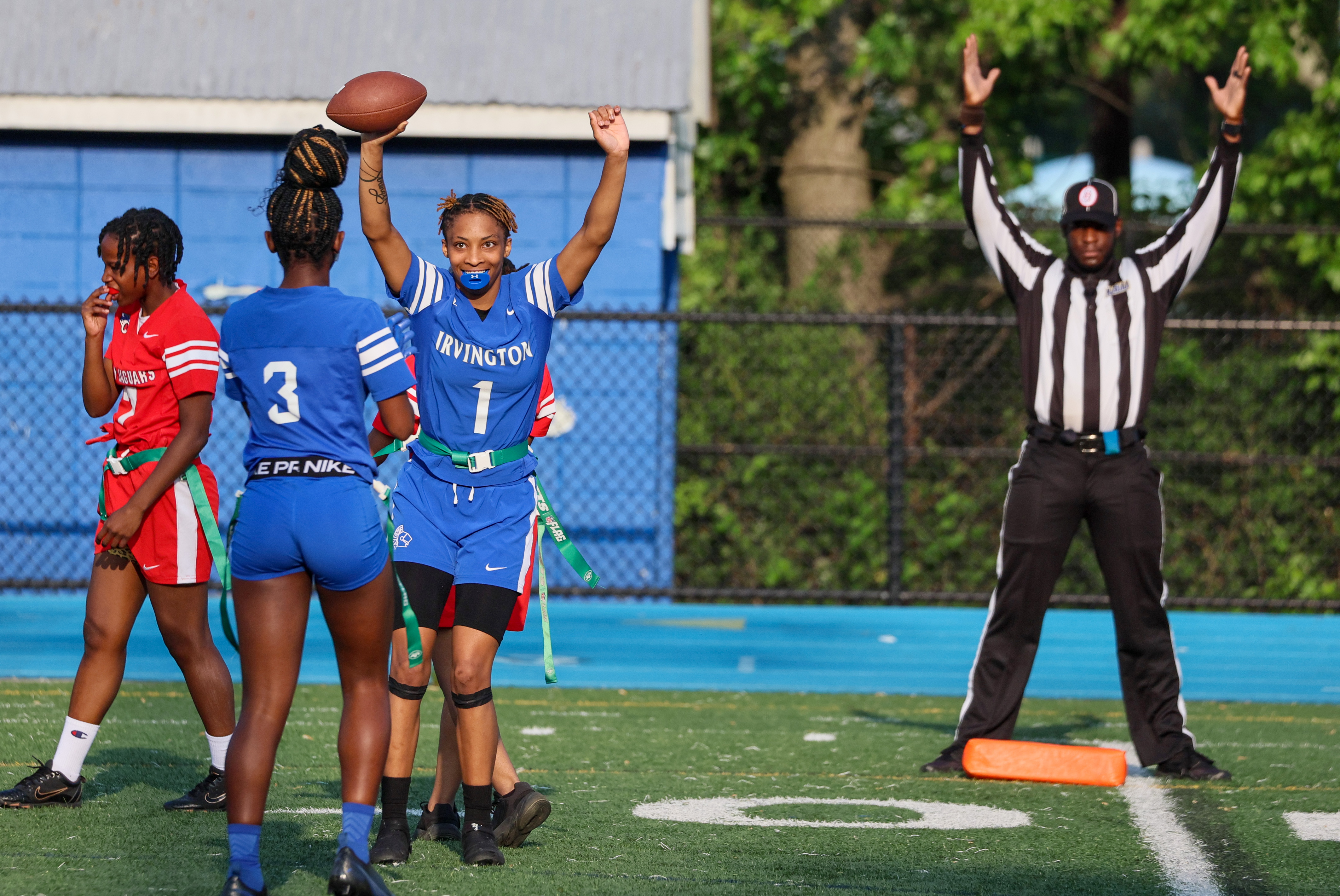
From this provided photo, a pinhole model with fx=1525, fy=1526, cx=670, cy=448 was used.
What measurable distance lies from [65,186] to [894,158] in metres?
9.67

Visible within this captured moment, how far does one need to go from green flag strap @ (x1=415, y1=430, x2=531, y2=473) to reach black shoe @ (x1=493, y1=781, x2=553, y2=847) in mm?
989

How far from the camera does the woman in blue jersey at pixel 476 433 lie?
438 centimetres

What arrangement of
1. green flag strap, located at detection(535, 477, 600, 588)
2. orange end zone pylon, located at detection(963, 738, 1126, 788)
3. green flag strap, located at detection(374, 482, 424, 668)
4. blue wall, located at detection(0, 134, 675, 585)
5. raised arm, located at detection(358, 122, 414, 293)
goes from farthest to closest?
1. blue wall, located at detection(0, 134, 675, 585)
2. orange end zone pylon, located at detection(963, 738, 1126, 788)
3. green flag strap, located at detection(535, 477, 600, 588)
4. green flag strap, located at detection(374, 482, 424, 668)
5. raised arm, located at detection(358, 122, 414, 293)

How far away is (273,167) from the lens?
10594 mm

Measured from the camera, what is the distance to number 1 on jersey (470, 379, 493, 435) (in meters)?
4.42

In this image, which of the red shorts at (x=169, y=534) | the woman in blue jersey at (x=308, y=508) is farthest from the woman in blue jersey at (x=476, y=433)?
the red shorts at (x=169, y=534)

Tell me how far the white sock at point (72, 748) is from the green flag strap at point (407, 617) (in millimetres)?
1340

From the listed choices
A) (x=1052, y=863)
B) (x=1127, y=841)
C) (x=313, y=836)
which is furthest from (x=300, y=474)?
(x=1127, y=841)

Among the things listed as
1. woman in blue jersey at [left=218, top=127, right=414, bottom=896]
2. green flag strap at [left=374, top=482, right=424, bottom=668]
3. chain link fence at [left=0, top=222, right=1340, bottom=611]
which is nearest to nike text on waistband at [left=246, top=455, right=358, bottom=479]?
woman in blue jersey at [left=218, top=127, right=414, bottom=896]

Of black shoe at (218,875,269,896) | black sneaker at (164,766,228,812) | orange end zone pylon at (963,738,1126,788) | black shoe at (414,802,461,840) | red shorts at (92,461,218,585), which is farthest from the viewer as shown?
orange end zone pylon at (963,738,1126,788)

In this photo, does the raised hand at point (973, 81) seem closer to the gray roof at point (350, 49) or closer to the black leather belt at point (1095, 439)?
the black leather belt at point (1095, 439)

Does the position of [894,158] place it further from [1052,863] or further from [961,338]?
[1052,863]

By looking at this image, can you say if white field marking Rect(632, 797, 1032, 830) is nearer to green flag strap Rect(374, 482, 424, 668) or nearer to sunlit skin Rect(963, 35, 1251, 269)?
green flag strap Rect(374, 482, 424, 668)

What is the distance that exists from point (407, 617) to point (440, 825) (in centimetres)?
82
